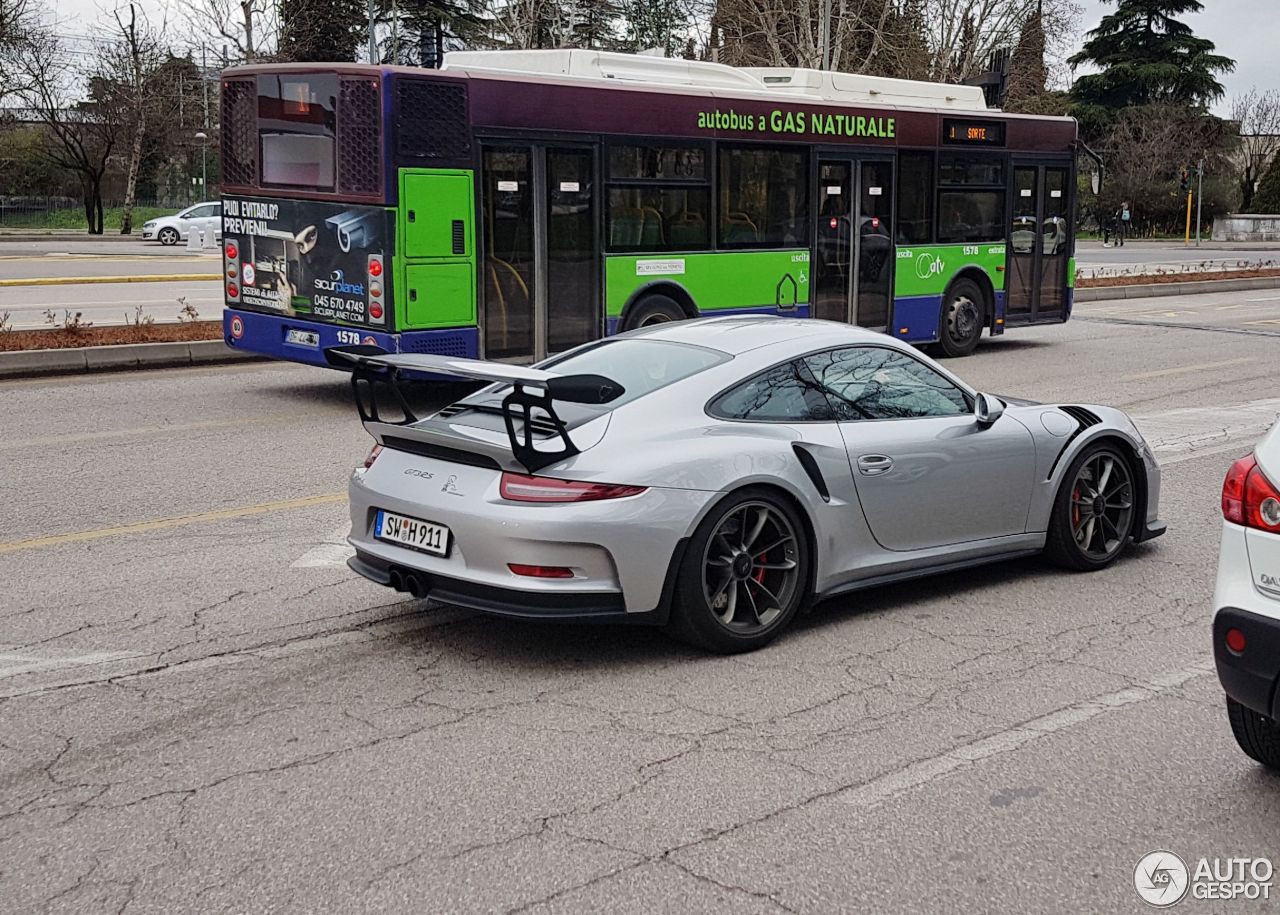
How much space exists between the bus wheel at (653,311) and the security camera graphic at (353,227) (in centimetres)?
282

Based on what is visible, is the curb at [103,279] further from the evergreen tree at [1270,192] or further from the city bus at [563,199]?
the evergreen tree at [1270,192]

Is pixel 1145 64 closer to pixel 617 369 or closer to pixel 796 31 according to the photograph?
pixel 796 31

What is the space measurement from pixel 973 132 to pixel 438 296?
7.96 metres

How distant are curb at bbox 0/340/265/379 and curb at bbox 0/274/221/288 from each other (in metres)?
12.0

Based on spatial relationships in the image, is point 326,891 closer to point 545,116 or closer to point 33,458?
point 33,458

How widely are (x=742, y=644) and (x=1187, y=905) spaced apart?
2.31 metres

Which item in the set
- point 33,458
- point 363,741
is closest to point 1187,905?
point 363,741

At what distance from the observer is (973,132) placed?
17484 mm

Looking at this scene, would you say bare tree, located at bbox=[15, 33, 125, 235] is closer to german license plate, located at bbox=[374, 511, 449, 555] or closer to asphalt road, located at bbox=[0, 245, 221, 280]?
asphalt road, located at bbox=[0, 245, 221, 280]

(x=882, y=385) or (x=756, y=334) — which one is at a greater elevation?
(x=756, y=334)

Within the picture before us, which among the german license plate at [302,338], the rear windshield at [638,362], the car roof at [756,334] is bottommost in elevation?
the german license plate at [302,338]

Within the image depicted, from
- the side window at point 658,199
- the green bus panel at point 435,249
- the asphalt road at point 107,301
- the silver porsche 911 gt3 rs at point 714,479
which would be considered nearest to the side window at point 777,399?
the silver porsche 911 gt3 rs at point 714,479

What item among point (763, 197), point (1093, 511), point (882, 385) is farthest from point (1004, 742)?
point (763, 197)

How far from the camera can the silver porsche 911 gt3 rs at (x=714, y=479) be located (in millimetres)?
5512
